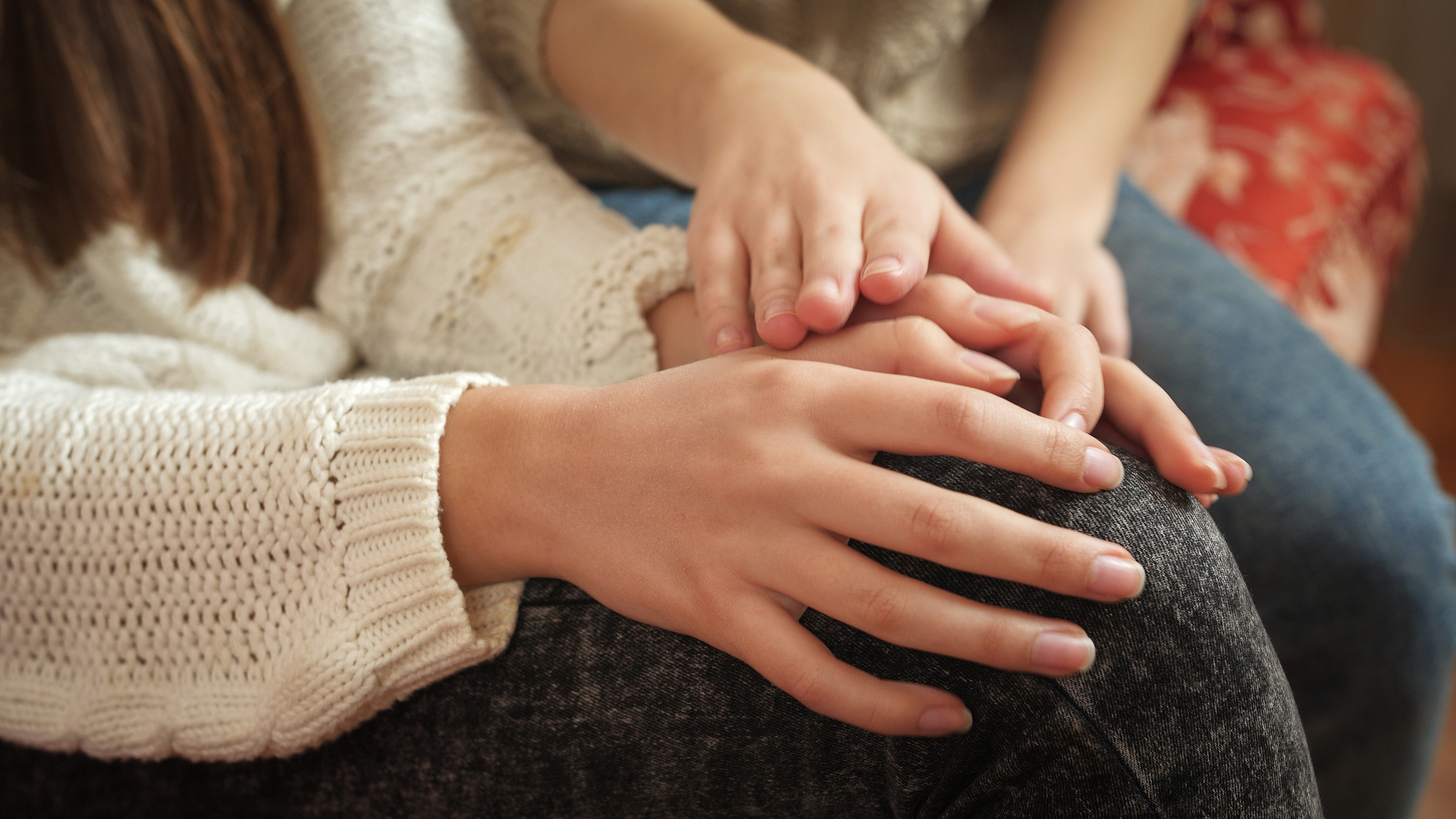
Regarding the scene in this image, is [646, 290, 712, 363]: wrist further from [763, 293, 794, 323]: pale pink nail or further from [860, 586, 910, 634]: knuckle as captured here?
[860, 586, 910, 634]: knuckle

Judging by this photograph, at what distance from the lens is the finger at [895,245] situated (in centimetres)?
44

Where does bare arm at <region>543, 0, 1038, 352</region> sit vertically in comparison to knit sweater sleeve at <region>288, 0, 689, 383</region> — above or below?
above

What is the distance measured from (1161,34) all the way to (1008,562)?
2.39 ft

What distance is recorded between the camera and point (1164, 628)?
365 mm

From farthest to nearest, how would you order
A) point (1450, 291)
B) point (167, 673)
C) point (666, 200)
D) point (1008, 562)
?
point (1450, 291)
point (666, 200)
point (167, 673)
point (1008, 562)

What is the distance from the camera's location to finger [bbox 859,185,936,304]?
0.44 metres

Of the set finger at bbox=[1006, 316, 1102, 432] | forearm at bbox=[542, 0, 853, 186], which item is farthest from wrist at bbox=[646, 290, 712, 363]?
finger at bbox=[1006, 316, 1102, 432]

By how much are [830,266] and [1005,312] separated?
3.9 inches

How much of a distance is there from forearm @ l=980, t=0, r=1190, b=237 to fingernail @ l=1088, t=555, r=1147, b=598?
46 centimetres

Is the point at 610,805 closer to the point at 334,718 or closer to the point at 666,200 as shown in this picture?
the point at 334,718

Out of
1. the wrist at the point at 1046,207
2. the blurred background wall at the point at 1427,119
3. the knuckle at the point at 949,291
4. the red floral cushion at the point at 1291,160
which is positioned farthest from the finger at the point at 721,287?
the blurred background wall at the point at 1427,119

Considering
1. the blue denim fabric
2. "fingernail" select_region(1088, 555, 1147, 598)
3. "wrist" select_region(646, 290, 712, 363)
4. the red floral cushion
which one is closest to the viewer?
"fingernail" select_region(1088, 555, 1147, 598)

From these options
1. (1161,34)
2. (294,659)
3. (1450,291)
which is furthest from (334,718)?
(1450,291)

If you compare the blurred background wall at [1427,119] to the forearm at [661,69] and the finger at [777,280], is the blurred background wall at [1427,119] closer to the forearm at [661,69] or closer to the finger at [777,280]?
the forearm at [661,69]
